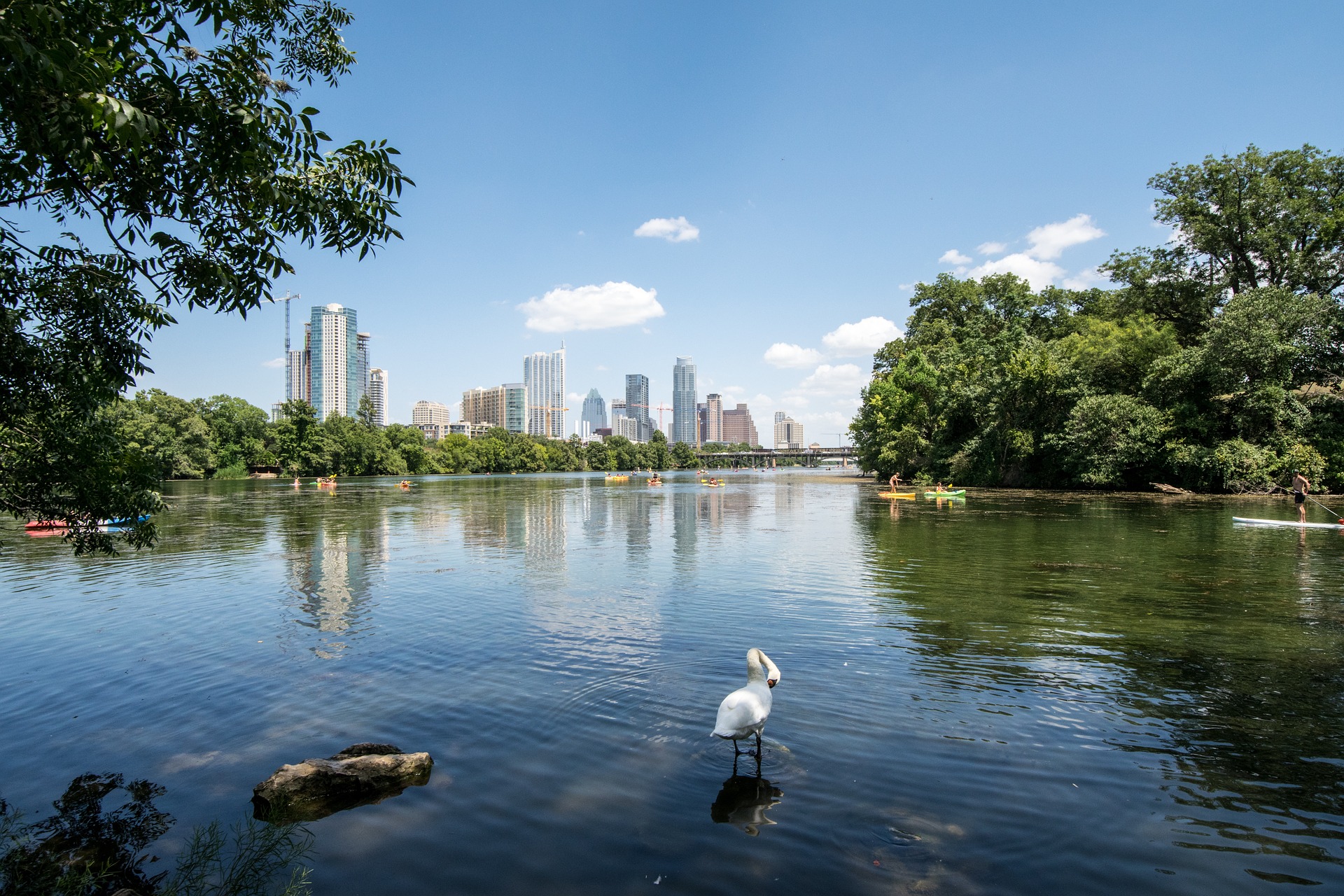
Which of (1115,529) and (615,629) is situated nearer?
(615,629)

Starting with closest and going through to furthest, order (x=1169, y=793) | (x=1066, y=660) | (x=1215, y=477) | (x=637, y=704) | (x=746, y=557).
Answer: (x=1169, y=793) → (x=637, y=704) → (x=1066, y=660) → (x=746, y=557) → (x=1215, y=477)

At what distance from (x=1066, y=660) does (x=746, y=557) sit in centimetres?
1185

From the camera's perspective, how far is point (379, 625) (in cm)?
1308

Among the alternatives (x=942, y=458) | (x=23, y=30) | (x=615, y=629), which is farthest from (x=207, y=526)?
(x=942, y=458)

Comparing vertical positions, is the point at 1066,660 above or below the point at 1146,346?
below

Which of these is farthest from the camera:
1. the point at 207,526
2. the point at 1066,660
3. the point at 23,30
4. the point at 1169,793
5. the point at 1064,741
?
the point at 207,526

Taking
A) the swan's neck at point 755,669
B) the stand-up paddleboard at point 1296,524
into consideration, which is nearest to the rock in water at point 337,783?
the swan's neck at point 755,669

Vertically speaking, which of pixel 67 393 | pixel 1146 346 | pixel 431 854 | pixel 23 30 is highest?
pixel 1146 346

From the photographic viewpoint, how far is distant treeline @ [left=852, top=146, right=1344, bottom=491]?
42.7m

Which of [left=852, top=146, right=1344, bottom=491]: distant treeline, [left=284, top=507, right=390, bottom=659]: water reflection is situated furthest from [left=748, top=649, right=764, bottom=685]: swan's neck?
[left=852, top=146, right=1344, bottom=491]: distant treeline

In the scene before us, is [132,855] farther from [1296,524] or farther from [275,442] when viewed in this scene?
[275,442]

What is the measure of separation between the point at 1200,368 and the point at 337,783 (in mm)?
55694

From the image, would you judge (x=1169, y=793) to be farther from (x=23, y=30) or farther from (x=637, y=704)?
(x=23, y=30)

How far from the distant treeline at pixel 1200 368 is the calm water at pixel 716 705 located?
30.9m
